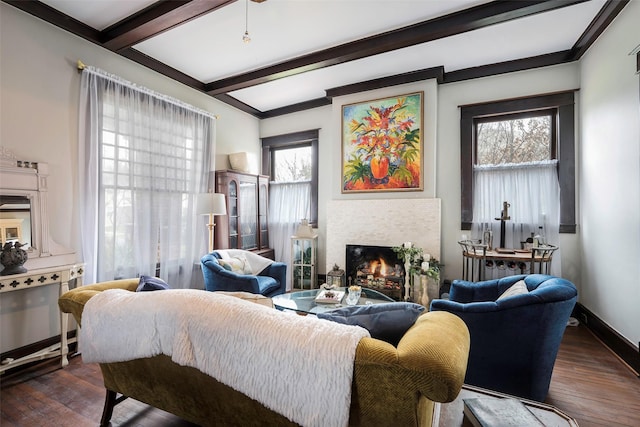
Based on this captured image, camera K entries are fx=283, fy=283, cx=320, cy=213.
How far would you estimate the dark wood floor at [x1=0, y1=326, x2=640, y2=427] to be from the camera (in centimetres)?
169

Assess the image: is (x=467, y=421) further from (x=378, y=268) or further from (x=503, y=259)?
(x=378, y=268)

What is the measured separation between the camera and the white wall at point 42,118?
2273 millimetres

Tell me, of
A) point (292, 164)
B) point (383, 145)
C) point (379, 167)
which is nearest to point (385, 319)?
point (379, 167)

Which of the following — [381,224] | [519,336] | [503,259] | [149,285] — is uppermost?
[381,224]

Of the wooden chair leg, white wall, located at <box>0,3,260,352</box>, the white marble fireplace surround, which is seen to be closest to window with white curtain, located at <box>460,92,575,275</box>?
the white marble fireplace surround

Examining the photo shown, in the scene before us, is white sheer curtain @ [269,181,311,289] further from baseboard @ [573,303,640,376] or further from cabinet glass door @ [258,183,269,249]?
baseboard @ [573,303,640,376]

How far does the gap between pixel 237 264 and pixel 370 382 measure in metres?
2.73

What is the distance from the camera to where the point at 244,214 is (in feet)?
14.4

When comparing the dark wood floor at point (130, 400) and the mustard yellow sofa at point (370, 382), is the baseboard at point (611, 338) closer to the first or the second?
the dark wood floor at point (130, 400)

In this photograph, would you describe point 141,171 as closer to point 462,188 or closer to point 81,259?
point 81,259

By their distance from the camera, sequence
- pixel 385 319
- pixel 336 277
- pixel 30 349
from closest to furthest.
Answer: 1. pixel 385 319
2. pixel 30 349
3. pixel 336 277

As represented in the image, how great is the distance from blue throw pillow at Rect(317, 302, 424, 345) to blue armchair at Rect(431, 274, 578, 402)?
75 cm

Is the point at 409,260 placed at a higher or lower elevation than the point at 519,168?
lower

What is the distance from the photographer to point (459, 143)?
12.6 ft
